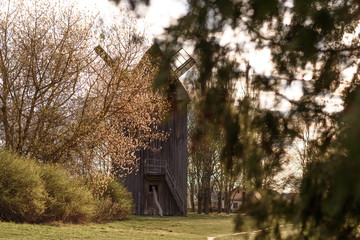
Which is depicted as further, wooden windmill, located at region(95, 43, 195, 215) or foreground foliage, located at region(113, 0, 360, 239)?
wooden windmill, located at region(95, 43, 195, 215)

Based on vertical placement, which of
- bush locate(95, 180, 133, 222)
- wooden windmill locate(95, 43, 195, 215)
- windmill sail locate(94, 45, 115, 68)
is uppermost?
windmill sail locate(94, 45, 115, 68)

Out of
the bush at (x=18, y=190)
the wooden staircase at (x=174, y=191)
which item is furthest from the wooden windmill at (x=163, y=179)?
the bush at (x=18, y=190)

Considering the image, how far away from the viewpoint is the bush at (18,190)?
12.3 metres

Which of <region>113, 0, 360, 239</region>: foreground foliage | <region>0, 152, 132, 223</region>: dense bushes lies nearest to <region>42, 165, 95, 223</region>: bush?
<region>0, 152, 132, 223</region>: dense bushes

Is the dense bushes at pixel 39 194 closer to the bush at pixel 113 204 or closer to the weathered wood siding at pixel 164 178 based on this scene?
the bush at pixel 113 204

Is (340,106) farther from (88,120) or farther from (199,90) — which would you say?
(88,120)

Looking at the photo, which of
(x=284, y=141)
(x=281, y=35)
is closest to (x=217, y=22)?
(x=281, y=35)

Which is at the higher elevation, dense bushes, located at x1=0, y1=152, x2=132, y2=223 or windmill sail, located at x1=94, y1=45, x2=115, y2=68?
windmill sail, located at x1=94, y1=45, x2=115, y2=68

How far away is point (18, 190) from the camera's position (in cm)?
1241

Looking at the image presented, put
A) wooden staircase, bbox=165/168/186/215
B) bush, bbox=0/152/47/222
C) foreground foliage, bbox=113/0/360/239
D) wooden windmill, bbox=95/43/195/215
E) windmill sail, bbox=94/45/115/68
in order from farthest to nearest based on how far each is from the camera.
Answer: wooden windmill, bbox=95/43/195/215, wooden staircase, bbox=165/168/186/215, windmill sail, bbox=94/45/115/68, bush, bbox=0/152/47/222, foreground foliage, bbox=113/0/360/239

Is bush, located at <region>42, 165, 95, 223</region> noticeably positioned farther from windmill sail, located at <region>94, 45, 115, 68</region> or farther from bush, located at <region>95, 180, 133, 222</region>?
windmill sail, located at <region>94, 45, 115, 68</region>

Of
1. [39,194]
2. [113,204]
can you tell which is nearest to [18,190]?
[39,194]

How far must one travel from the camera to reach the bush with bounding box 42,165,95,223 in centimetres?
1350

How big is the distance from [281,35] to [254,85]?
1.89 feet
